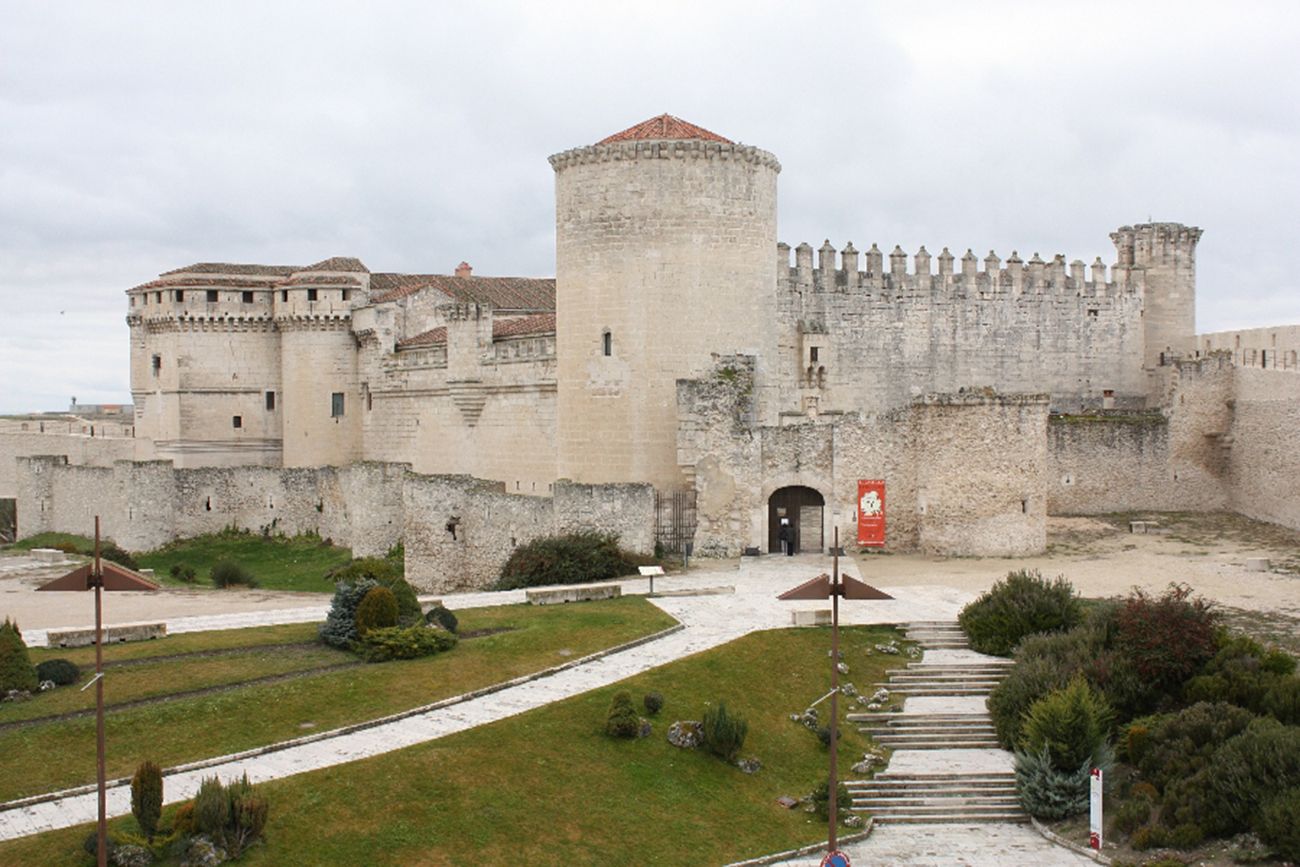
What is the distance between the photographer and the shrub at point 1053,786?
16609 mm

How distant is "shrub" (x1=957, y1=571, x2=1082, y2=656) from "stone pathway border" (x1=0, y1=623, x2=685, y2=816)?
5.09 meters

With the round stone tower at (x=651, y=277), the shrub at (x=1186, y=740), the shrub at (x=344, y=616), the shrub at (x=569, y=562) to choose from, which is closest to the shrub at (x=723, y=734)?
the shrub at (x=1186, y=740)

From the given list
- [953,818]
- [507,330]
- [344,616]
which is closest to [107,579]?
[344,616]

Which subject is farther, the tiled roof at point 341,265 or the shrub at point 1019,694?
the tiled roof at point 341,265

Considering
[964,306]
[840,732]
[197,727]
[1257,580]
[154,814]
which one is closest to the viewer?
[154,814]

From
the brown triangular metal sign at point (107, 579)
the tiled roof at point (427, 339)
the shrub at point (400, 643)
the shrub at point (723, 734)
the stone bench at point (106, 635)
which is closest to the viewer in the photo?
the brown triangular metal sign at point (107, 579)

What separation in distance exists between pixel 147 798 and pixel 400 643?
22.4ft

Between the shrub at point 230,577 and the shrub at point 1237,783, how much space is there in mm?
24415

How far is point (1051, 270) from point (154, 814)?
3386cm

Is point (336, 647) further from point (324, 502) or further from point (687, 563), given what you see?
point (324, 502)

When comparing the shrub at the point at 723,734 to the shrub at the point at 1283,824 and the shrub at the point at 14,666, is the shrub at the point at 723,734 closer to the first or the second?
the shrub at the point at 1283,824

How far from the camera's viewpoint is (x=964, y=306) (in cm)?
3950

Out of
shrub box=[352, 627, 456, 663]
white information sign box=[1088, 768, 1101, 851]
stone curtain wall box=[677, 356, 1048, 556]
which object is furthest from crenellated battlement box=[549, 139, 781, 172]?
white information sign box=[1088, 768, 1101, 851]

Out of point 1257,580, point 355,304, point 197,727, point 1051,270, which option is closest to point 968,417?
point 1257,580
